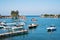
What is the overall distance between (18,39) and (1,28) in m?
22.8

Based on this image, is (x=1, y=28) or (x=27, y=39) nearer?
(x=27, y=39)

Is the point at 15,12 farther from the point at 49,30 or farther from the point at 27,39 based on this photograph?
the point at 27,39

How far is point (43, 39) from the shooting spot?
42.3m

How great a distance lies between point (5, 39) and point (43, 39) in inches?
315

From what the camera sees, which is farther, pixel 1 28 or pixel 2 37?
pixel 1 28

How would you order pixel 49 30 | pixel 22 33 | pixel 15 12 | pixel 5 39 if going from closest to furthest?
pixel 5 39
pixel 22 33
pixel 49 30
pixel 15 12

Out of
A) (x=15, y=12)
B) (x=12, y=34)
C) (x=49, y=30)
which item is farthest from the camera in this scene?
(x=15, y=12)

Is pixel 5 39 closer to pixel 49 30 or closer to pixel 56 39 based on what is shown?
pixel 56 39

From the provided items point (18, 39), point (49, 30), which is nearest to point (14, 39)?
point (18, 39)

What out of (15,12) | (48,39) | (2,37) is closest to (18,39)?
(2,37)

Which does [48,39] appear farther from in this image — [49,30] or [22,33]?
[49,30]

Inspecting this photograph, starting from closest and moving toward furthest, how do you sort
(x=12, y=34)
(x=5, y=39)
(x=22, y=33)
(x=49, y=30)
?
(x=5, y=39) → (x=12, y=34) → (x=22, y=33) → (x=49, y=30)

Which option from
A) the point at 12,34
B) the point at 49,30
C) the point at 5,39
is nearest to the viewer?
the point at 5,39

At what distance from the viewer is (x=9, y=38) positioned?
42812 millimetres
